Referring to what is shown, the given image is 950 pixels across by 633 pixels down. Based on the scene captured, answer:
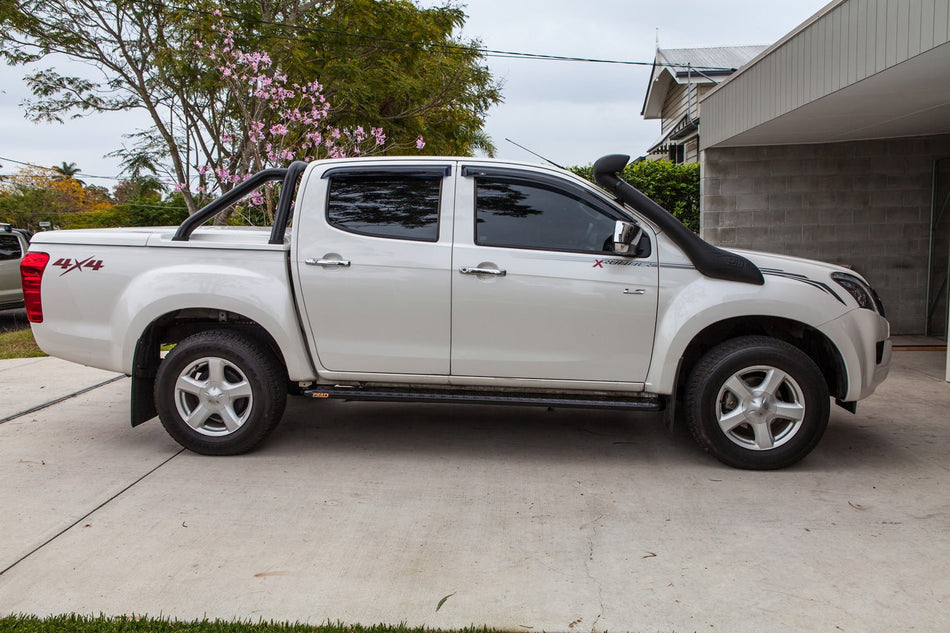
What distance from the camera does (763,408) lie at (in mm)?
4680

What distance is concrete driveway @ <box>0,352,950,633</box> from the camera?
3125 millimetres

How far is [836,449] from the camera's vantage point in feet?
17.3

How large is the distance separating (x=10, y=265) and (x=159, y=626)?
13.0 metres

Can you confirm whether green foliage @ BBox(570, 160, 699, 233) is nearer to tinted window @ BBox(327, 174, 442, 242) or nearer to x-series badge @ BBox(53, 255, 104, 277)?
tinted window @ BBox(327, 174, 442, 242)

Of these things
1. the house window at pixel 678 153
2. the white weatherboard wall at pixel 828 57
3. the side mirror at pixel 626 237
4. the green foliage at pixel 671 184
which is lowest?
the side mirror at pixel 626 237

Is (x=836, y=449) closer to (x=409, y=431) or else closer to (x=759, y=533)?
(x=759, y=533)

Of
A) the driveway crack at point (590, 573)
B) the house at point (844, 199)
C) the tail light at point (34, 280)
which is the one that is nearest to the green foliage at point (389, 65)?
the house at point (844, 199)

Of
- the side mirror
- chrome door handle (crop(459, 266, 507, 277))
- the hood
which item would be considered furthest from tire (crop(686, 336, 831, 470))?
chrome door handle (crop(459, 266, 507, 277))

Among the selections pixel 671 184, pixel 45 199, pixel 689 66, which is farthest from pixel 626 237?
pixel 45 199

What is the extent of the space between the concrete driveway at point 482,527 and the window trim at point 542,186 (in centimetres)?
139

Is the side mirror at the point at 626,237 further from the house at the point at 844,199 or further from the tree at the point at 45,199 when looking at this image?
the tree at the point at 45,199

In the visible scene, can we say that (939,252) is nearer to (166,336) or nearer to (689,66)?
(689,66)

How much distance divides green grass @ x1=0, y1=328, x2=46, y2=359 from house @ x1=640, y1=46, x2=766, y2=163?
11.4 metres

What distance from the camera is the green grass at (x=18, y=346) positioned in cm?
935
